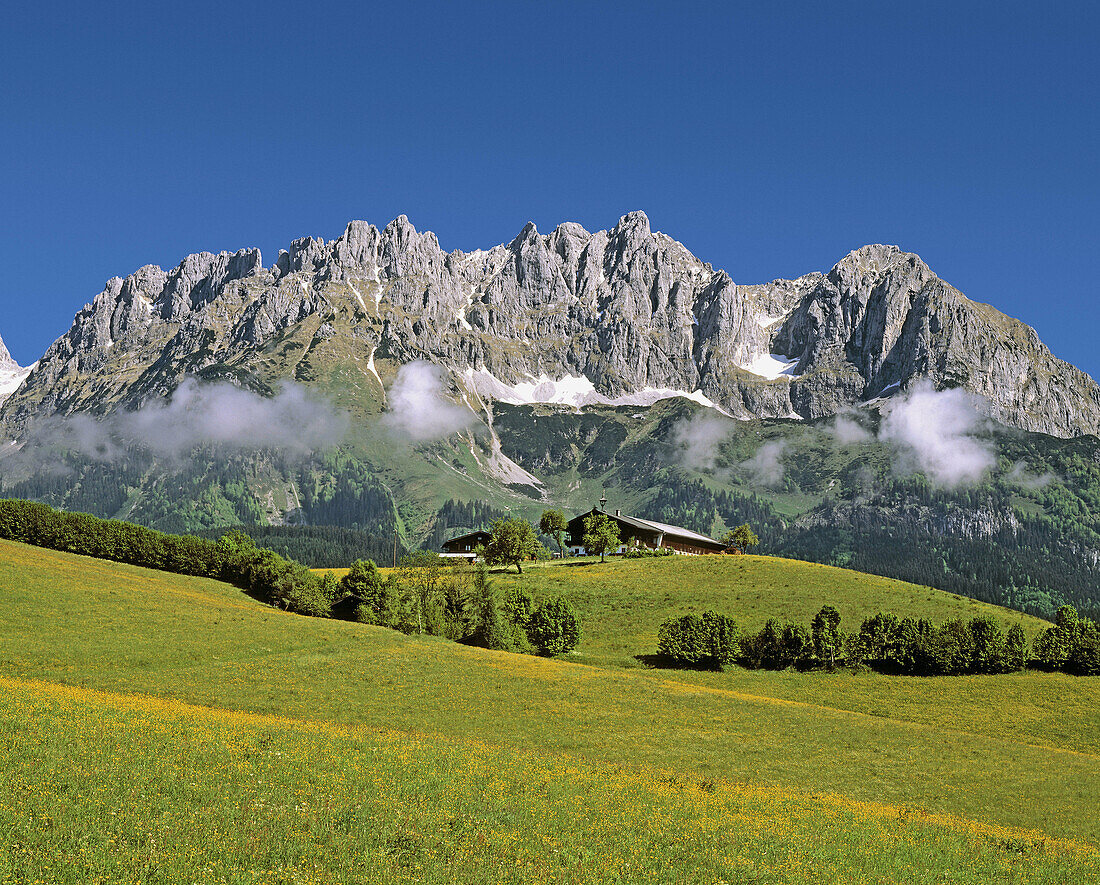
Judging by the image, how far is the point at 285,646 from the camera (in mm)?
63781

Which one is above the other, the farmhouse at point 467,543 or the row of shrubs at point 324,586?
the farmhouse at point 467,543

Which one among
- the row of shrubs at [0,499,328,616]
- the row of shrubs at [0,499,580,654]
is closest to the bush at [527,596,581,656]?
the row of shrubs at [0,499,580,654]

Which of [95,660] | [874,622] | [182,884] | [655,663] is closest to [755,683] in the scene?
[655,663]

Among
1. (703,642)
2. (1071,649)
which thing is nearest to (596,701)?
(703,642)

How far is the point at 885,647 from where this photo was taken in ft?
271

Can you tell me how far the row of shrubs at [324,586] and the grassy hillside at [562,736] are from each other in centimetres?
694

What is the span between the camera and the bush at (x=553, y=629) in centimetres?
8356

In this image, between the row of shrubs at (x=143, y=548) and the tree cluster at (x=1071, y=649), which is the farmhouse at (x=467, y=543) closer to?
the row of shrubs at (x=143, y=548)

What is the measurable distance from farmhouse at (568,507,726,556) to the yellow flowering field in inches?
4884

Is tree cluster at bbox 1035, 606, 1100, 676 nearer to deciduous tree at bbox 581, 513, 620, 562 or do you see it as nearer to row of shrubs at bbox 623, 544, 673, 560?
row of shrubs at bbox 623, 544, 673, 560

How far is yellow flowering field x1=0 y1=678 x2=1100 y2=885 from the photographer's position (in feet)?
56.1

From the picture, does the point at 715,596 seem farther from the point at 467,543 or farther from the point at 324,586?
the point at 467,543

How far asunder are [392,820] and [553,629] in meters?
64.7

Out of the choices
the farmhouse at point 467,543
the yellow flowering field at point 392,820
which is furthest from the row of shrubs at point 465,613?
the farmhouse at point 467,543
